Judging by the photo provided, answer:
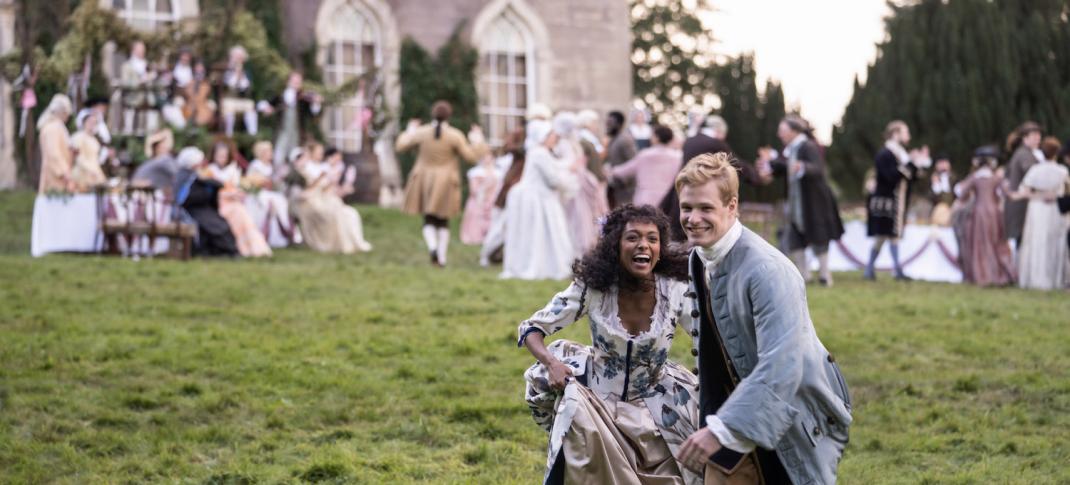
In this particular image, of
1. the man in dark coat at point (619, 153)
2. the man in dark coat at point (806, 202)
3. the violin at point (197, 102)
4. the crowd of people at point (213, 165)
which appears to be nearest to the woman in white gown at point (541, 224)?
the man in dark coat at point (619, 153)

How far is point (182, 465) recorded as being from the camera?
713 cm

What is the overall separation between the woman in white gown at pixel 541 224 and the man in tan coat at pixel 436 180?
1.51m

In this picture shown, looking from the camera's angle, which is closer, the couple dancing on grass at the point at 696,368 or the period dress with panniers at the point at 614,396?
the couple dancing on grass at the point at 696,368

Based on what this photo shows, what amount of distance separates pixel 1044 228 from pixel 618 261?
1168 centimetres

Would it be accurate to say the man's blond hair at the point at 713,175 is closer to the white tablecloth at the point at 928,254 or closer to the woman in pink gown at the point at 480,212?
the white tablecloth at the point at 928,254

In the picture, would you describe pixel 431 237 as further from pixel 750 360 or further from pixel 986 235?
pixel 750 360

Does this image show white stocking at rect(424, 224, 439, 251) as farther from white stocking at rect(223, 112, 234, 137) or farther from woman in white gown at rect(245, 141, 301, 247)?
white stocking at rect(223, 112, 234, 137)

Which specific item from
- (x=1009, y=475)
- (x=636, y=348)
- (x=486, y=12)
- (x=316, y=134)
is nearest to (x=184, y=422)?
(x=636, y=348)

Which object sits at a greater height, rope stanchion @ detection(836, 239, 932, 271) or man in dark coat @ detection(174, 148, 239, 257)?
man in dark coat @ detection(174, 148, 239, 257)

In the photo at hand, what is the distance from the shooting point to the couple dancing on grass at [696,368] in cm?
417

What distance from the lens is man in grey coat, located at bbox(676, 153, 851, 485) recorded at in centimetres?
413

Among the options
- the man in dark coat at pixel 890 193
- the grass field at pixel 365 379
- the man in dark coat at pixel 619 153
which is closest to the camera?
the grass field at pixel 365 379

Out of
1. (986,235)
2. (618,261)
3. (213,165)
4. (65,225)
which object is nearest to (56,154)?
(65,225)

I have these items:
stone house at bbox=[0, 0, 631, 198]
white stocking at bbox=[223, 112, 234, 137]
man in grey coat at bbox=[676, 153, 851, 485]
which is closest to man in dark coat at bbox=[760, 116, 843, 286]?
white stocking at bbox=[223, 112, 234, 137]
